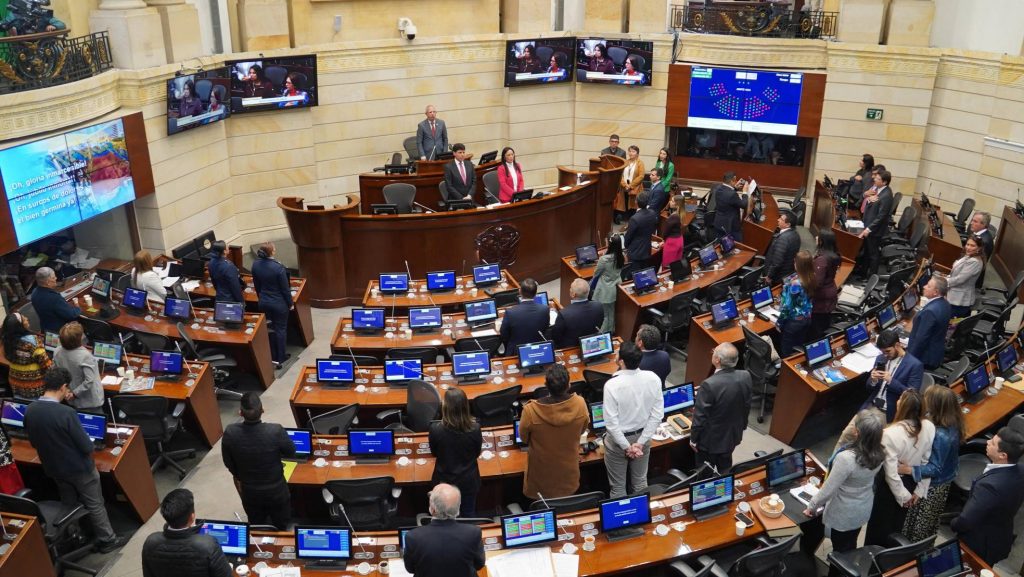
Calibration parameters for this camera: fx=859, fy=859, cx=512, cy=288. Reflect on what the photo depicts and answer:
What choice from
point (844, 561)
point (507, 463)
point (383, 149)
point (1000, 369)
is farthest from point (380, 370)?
point (383, 149)

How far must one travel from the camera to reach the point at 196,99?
41.3 ft

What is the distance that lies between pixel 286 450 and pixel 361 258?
564 centimetres

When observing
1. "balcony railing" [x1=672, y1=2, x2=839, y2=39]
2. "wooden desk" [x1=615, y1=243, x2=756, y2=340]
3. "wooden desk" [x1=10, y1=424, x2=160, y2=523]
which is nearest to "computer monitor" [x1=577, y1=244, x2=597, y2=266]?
"wooden desk" [x1=615, y1=243, x2=756, y2=340]

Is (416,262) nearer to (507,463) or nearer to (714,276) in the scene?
(714,276)

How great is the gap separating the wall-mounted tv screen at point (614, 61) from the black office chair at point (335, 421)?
10.6 metres

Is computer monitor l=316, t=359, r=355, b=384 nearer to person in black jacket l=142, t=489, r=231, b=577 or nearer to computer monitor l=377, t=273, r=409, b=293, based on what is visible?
→ computer monitor l=377, t=273, r=409, b=293

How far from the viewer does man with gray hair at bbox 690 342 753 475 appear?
6.48 metres

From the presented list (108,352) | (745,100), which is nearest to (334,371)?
(108,352)

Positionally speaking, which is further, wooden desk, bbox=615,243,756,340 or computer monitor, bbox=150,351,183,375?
wooden desk, bbox=615,243,756,340

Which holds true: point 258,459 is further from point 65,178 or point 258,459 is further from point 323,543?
point 65,178

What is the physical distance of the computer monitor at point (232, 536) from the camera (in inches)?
223

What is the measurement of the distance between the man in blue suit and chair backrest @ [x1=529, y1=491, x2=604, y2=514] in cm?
353

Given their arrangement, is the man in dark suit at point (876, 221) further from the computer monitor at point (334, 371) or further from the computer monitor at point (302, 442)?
the computer monitor at point (302, 442)

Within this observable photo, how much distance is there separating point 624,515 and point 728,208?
7090mm
